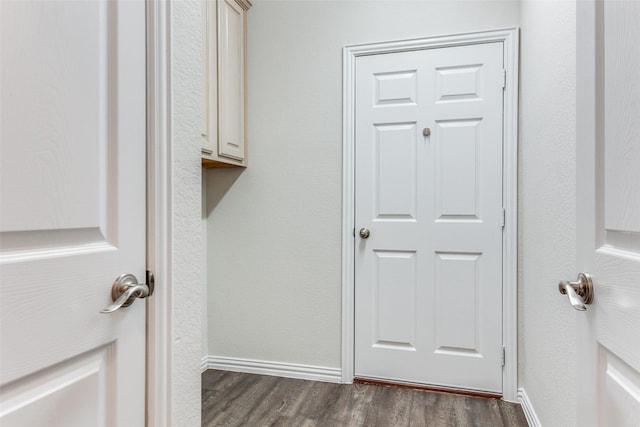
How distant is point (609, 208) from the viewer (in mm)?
678

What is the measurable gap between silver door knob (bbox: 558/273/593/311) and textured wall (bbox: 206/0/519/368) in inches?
65.2

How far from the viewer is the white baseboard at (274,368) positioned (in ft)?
7.77

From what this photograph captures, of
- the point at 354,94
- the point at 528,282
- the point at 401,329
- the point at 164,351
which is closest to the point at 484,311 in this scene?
the point at 528,282

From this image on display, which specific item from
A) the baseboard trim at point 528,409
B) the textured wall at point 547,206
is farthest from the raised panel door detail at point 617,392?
the baseboard trim at point 528,409

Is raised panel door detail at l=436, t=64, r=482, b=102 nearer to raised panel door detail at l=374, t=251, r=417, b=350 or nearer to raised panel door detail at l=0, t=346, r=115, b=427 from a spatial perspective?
raised panel door detail at l=374, t=251, r=417, b=350

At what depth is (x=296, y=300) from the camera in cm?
244

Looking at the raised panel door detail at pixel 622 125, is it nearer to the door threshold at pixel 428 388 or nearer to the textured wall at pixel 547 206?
the textured wall at pixel 547 206

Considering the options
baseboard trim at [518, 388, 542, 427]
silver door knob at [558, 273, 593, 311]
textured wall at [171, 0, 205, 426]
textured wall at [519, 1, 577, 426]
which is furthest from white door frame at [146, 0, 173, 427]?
baseboard trim at [518, 388, 542, 427]

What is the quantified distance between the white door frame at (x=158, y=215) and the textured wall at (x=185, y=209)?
2cm

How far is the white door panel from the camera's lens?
0.60m

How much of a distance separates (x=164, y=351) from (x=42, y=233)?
1.27ft

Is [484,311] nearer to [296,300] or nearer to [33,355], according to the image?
[296,300]

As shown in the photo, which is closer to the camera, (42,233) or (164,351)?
(42,233)

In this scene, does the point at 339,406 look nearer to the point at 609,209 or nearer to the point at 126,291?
the point at 126,291
